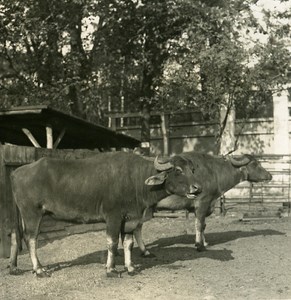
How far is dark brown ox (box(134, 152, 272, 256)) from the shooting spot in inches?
502

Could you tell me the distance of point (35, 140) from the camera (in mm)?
14664

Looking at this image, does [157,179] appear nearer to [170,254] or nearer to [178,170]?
[178,170]

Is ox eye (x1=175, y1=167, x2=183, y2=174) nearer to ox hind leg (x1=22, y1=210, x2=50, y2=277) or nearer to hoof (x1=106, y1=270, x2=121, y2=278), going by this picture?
hoof (x1=106, y1=270, x2=121, y2=278)

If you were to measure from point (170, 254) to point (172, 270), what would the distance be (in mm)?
1908

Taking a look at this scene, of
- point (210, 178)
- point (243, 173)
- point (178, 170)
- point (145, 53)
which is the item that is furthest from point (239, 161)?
point (145, 53)

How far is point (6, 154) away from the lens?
1220 cm

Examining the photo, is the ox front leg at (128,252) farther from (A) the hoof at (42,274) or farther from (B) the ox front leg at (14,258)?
(B) the ox front leg at (14,258)

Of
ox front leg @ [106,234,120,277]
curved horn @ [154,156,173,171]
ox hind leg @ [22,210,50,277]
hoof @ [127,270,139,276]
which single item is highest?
curved horn @ [154,156,173,171]

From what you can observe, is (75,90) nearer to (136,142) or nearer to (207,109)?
(136,142)

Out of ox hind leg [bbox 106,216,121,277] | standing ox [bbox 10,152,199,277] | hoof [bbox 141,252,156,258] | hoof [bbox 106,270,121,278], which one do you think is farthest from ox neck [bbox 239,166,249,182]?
hoof [bbox 106,270,121,278]

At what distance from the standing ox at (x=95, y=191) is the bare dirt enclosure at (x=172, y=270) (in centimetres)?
79

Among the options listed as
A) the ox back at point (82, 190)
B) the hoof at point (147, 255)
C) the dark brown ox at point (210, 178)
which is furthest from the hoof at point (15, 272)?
the dark brown ox at point (210, 178)

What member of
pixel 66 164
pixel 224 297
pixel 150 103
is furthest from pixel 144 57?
pixel 224 297

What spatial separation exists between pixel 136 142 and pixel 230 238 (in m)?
7.40
